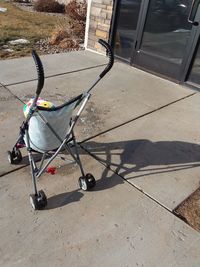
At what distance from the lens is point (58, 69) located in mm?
5441

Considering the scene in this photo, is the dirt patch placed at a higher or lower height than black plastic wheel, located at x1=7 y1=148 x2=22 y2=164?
lower

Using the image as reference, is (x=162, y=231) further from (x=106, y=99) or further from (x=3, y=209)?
(x=106, y=99)

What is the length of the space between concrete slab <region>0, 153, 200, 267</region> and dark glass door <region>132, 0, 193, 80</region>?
3.41 metres

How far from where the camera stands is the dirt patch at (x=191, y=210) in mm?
2453

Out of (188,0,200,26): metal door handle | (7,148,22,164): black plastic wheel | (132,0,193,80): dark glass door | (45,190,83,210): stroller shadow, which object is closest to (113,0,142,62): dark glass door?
(132,0,193,80): dark glass door

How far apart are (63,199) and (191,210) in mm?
1163

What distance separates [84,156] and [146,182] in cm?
73

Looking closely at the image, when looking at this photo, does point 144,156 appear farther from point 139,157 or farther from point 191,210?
point 191,210

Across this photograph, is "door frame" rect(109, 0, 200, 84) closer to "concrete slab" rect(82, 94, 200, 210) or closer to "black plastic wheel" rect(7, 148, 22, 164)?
"concrete slab" rect(82, 94, 200, 210)

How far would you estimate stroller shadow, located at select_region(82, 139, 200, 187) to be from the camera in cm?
301

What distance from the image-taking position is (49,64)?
223 inches

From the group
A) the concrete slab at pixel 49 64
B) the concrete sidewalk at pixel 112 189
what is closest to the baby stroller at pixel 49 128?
the concrete sidewalk at pixel 112 189

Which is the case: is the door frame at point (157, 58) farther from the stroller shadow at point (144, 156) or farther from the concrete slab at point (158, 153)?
the stroller shadow at point (144, 156)

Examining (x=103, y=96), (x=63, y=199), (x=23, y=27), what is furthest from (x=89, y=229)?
(x=23, y=27)
